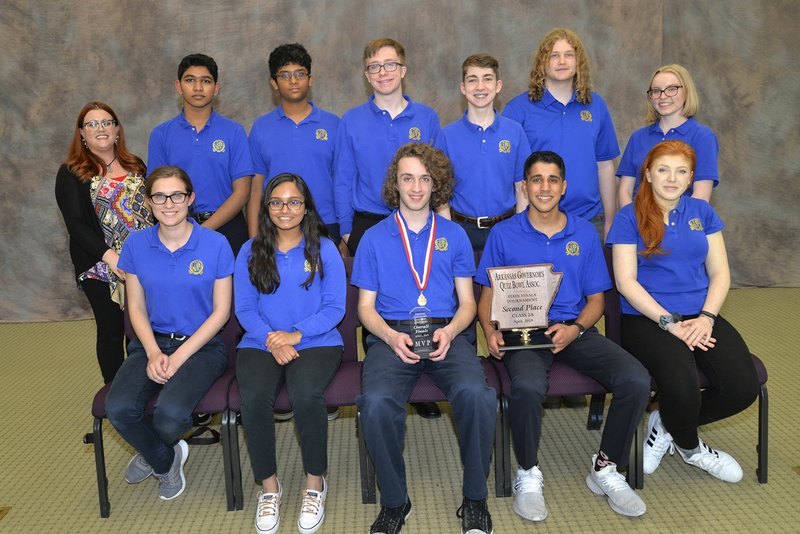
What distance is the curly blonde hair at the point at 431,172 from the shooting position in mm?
3344

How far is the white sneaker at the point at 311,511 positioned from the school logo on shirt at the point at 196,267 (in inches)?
42.5

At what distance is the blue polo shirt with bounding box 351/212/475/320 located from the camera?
3.29 m

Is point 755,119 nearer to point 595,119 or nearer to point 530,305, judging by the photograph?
point 595,119

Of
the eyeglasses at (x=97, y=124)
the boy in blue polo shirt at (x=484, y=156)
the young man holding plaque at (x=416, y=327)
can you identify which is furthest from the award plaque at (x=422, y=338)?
the eyeglasses at (x=97, y=124)

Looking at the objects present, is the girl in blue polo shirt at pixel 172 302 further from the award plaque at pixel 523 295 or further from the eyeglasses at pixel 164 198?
the award plaque at pixel 523 295

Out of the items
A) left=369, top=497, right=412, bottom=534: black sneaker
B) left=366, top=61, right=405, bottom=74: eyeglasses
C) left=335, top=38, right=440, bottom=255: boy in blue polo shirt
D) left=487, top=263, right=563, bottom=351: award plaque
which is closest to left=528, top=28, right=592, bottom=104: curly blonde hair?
left=335, top=38, right=440, bottom=255: boy in blue polo shirt

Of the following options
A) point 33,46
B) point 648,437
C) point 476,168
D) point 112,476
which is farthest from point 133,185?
point 33,46

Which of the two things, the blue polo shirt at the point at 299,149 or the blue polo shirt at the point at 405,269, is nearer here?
the blue polo shirt at the point at 405,269

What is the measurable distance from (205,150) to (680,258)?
258 cm

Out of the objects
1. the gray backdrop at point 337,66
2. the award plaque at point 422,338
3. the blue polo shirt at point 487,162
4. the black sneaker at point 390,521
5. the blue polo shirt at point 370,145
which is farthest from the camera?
the gray backdrop at point 337,66

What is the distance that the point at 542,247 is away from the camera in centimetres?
341

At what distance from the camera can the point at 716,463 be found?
332 centimetres

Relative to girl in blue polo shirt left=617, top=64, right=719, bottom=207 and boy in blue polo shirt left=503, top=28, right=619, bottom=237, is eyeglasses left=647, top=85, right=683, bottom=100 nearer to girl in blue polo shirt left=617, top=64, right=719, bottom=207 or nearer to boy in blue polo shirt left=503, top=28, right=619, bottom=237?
girl in blue polo shirt left=617, top=64, right=719, bottom=207

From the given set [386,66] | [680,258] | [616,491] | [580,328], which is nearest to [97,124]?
[386,66]
